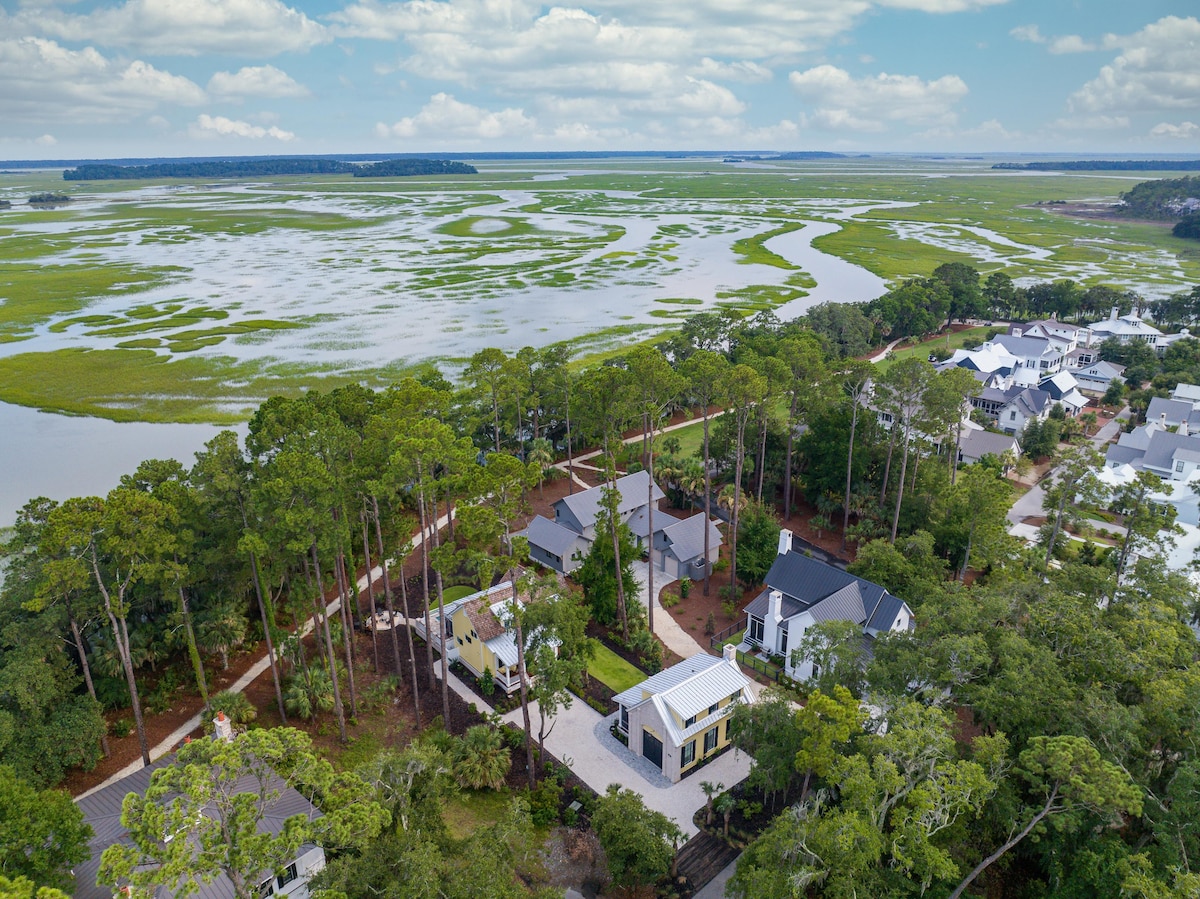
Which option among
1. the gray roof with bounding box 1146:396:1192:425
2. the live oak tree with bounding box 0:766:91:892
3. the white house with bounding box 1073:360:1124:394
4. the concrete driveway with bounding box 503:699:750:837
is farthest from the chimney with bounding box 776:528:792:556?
the white house with bounding box 1073:360:1124:394

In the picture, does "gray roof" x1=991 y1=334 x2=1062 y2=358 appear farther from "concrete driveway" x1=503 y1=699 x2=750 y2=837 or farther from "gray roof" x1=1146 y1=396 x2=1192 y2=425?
"concrete driveway" x1=503 y1=699 x2=750 y2=837

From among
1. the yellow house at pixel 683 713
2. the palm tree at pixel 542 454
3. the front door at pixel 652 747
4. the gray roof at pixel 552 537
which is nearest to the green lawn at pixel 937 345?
the palm tree at pixel 542 454

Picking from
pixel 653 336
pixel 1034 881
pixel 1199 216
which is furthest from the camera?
pixel 1199 216

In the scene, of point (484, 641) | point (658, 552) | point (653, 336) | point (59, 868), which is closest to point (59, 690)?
point (59, 868)

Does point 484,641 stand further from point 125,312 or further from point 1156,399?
point 125,312

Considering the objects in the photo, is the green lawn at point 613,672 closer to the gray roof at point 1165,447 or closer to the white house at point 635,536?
the white house at point 635,536
